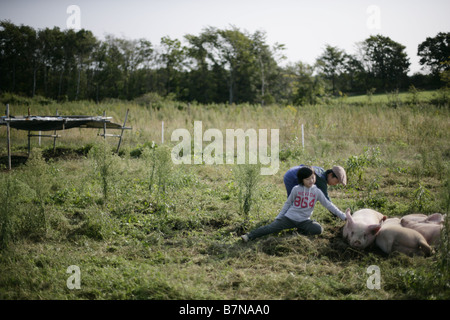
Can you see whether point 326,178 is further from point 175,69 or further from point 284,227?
point 175,69

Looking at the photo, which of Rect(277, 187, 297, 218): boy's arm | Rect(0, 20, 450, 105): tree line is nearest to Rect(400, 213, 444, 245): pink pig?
Rect(277, 187, 297, 218): boy's arm

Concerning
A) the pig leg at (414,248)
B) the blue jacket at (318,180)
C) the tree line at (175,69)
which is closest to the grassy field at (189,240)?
the pig leg at (414,248)

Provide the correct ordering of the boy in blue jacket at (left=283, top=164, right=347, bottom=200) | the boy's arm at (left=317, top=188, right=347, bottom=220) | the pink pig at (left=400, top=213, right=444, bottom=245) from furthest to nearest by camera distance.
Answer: the boy in blue jacket at (left=283, top=164, right=347, bottom=200) → the boy's arm at (left=317, top=188, right=347, bottom=220) → the pink pig at (left=400, top=213, right=444, bottom=245)

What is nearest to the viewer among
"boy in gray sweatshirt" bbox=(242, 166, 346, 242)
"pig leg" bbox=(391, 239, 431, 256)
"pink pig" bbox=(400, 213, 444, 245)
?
"pig leg" bbox=(391, 239, 431, 256)

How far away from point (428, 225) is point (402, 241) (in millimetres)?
482

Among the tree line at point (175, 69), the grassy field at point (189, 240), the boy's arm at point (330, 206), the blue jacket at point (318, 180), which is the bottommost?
the grassy field at point (189, 240)

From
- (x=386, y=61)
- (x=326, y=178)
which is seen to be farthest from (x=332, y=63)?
(x=326, y=178)

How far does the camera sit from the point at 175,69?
1448 inches

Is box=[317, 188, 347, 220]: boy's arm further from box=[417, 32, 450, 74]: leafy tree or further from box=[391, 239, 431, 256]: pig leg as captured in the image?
box=[417, 32, 450, 74]: leafy tree

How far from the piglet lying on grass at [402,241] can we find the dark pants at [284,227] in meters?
0.80

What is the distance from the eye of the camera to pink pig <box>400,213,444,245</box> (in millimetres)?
4062

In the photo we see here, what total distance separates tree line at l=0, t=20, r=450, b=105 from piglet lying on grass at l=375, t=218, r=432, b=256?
2949cm

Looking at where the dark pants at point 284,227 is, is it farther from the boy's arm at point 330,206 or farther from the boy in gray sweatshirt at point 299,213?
the boy's arm at point 330,206

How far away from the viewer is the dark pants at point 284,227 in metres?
4.61
